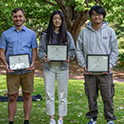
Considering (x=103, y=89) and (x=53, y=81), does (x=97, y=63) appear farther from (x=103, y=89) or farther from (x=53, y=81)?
(x=53, y=81)

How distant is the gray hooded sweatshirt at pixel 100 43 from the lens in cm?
428

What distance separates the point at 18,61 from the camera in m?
4.27

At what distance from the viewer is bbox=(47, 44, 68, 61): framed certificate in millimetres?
4367

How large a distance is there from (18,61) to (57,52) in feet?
2.28

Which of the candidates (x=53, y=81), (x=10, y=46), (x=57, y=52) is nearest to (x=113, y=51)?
(x=57, y=52)

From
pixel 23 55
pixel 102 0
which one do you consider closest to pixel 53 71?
pixel 23 55

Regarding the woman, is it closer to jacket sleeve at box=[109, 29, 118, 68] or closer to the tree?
jacket sleeve at box=[109, 29, 118, 68]

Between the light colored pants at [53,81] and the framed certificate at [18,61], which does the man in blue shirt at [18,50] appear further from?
the light colored pants at [53,81]

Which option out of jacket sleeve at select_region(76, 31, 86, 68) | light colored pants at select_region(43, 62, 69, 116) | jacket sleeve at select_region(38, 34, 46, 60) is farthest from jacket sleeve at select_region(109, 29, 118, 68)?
jacket sleeve at select_region(38, 34, 46, 60)

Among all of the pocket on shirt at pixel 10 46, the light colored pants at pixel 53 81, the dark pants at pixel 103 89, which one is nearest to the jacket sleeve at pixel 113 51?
the dark pants at pixel 103 89

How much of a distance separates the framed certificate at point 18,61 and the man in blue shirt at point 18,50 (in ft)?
0.23

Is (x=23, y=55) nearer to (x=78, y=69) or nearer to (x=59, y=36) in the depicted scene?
(x=59, y=36)

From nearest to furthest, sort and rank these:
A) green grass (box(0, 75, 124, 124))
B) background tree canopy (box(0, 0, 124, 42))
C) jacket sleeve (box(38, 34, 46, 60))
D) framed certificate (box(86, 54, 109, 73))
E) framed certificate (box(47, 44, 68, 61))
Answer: framed certificate (box(86, 54, 109, 73)) < framed certificate (box(47, 44, 68, 61)) < jacket sleeve (box(38, 34, 46, 60)) < green grass (box(0, 75, 124, 124)) < background tree canopy (box(0, 0, 124, 42))

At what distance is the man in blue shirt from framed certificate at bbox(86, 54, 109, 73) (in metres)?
1.00
